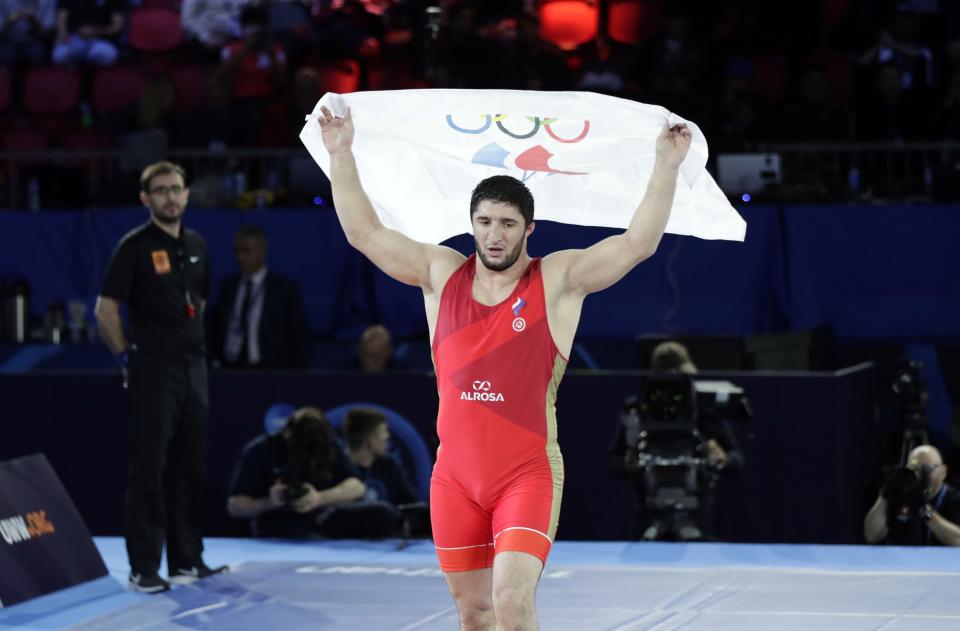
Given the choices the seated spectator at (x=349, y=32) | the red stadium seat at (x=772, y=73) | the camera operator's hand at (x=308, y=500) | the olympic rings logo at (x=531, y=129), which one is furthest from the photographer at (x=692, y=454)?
the seated spectator at (x=349, y=32)

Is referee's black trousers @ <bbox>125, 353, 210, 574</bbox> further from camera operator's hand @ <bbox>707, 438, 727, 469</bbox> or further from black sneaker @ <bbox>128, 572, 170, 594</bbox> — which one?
camera operator's hand @ <bbox>707, 438, 727, 469</bbox>

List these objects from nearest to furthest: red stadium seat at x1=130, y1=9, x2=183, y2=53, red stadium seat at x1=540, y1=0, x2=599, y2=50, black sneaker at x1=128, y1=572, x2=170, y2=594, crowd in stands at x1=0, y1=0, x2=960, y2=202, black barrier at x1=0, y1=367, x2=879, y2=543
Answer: black sneaker at x1=128, y1=572, x2=170, y2=594, black barrier at x1=0, y1=367, x2=879, y2=543, crowd in stands at x1=0, y1=0, x2=960, y2=202, red stadium seat at x1=540, y1=0, x2=599, y2=50, red stadium seat at x1=130, y1=9, x2=183, y2=53

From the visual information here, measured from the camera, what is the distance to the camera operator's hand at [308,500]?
8656 millimetres

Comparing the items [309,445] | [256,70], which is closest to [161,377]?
[309,445]

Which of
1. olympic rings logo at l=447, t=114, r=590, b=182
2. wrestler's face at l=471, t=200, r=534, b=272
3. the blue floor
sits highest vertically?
olympic rings logo at l=447, t=114, r=590, b=182

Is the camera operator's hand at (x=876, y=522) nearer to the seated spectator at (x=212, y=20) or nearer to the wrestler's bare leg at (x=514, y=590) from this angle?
the wrestler's bare leg at (x=514, y=590)

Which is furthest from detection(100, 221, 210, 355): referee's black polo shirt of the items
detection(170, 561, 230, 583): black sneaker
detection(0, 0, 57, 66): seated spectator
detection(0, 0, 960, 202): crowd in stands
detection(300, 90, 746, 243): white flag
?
detection(0, 0, 57, 66): seated spectator

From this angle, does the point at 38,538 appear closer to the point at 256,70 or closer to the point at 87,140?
the point at 256,70

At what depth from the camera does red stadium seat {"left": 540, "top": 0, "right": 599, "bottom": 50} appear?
14.0 metres

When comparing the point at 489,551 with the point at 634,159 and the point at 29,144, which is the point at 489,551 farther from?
the point at 29,144

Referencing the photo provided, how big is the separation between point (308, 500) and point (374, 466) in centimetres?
48

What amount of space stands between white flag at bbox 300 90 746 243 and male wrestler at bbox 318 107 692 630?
685mm

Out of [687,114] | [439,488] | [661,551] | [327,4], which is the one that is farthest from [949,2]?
[439,488]

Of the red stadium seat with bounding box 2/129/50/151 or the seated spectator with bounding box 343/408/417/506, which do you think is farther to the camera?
the red stadium seat with bounding box 2/129/50/151
